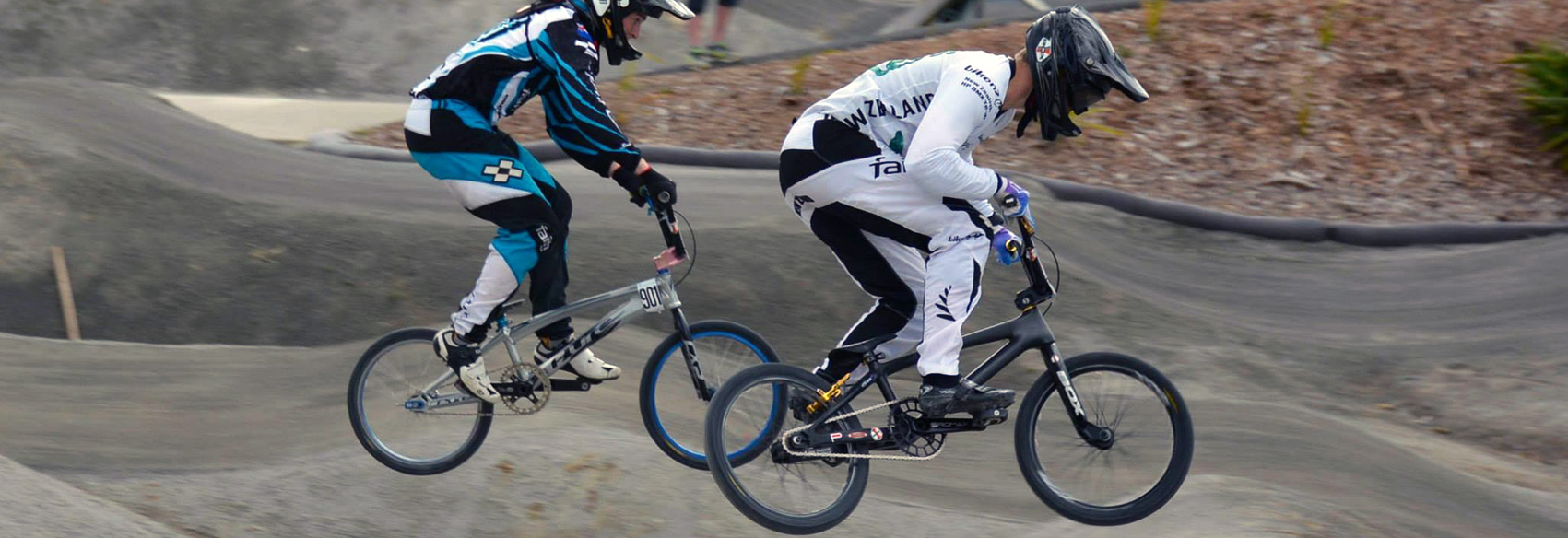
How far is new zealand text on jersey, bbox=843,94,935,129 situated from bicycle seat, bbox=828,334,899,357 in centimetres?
80

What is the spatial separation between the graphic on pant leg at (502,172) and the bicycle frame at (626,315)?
20.2 inches

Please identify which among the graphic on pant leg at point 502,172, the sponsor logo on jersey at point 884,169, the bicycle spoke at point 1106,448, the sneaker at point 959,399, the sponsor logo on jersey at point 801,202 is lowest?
the bicycle spoke at point 1106,448

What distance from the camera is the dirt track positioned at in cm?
532

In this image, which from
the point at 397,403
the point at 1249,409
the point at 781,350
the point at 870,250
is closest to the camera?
the point at 870,250

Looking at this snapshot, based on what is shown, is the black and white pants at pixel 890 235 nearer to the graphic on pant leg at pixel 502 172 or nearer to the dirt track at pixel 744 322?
the dirt track at pixel 744 322

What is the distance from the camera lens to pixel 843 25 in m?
16.0

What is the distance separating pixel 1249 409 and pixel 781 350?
7.64 ft

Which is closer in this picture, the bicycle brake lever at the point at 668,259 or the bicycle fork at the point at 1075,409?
the bicycle fork at the point at 1075,409

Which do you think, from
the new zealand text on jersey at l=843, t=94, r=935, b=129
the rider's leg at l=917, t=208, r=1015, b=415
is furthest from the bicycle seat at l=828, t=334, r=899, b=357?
the new zealand text on jersey at l=843, t=94, r=935, b=129

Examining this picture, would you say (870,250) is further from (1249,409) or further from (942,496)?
(1249,409)

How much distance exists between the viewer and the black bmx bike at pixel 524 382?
5348mm

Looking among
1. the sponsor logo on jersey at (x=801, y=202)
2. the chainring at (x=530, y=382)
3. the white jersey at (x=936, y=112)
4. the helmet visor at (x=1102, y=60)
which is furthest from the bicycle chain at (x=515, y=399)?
the helmet visor at (x=1102, y=60)

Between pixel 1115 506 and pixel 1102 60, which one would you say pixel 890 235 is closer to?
pixel 1102 60

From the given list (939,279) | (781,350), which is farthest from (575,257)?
(939,279)
